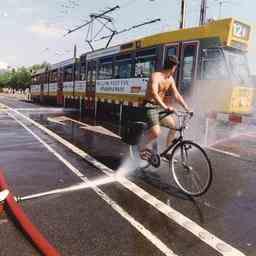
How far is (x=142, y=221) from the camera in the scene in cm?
414

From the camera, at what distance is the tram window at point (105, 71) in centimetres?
1754

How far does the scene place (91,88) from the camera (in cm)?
2017

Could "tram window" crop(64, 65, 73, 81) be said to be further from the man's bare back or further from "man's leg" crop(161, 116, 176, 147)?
"man's leg" crop(161, 116, 176, 147)

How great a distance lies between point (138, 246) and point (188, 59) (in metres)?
9.54

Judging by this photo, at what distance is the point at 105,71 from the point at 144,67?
13.6 feet

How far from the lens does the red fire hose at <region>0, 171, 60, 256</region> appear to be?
323 centimetres

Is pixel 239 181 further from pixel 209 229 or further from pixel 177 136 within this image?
pixel 209 229

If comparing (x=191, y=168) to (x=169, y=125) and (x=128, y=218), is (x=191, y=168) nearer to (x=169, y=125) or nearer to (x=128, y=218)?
(x=169, y=125)

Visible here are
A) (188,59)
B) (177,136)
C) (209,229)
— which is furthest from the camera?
(188,59)

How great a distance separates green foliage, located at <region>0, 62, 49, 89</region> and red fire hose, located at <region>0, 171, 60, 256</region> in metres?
118

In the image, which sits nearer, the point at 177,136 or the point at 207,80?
the point at 177,136

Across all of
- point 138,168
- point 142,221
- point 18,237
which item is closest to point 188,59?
point 138,168

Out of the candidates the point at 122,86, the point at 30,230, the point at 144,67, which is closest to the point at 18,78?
the point at 122,86

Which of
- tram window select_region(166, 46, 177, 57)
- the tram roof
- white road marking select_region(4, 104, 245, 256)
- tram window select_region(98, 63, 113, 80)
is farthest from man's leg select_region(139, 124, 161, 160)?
tram window select_region(98, 63, 113, 80)
